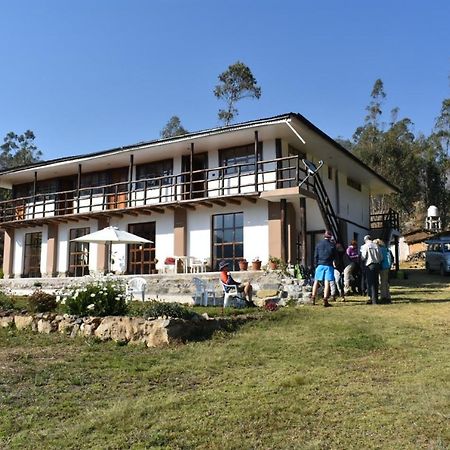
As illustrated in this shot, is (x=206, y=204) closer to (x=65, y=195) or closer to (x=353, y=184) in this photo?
(x=65, y=195)

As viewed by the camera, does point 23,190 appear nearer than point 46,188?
No

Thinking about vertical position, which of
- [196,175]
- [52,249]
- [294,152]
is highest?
[294,152]

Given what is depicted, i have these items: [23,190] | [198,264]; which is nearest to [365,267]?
[198,264]

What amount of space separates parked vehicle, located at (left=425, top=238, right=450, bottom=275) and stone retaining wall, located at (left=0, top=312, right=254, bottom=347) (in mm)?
15802

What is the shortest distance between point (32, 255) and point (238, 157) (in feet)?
36.7

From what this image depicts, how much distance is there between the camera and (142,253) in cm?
2112

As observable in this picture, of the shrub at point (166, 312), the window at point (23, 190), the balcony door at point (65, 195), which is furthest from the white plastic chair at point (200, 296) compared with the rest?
the window at point (23, 190)

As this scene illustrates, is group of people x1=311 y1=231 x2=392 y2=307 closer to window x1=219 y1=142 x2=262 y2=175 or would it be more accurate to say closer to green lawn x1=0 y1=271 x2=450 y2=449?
green lawn x1=0 y1=271 x2=450 y2=449

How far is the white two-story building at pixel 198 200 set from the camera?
1803 centimetres

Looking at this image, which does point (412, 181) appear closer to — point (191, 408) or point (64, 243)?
point (64, 243)

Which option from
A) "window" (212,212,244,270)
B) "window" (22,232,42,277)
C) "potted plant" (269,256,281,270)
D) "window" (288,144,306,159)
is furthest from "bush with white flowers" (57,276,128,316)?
"window" (22,232,42,277)

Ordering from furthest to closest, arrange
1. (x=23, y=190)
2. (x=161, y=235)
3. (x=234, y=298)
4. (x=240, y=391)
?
1. (x=23, y=190)
2. (x=161, y=235)
3. (x=234, y=298)
4. (x=240, y=391)

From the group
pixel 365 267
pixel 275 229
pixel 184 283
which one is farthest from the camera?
pixel 275 229

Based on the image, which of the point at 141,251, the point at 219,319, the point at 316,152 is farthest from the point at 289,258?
the point at 219,319
